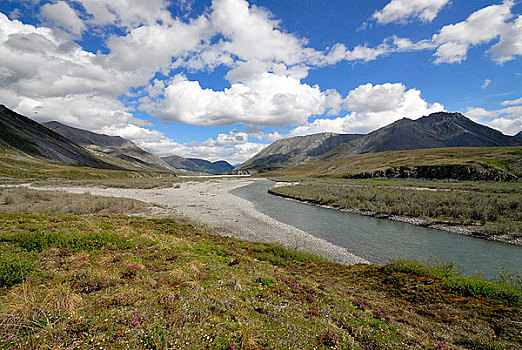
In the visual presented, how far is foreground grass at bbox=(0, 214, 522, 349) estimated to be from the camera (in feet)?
18.5

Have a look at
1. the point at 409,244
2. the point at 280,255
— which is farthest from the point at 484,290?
the point at 409,244

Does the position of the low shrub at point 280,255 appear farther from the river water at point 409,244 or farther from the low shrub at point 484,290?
the low shrub at point 484,290

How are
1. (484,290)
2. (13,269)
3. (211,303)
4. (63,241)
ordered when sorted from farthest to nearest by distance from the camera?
(63,241)
(484,290)
(211,303)
(13,269)

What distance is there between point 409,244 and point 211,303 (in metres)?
22.3

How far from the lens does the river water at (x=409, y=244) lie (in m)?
17.8

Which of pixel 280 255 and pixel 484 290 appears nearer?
pixel 484 290

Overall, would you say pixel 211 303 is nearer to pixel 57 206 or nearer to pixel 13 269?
pixel 13 269

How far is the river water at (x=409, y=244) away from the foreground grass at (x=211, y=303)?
7450 millimetres

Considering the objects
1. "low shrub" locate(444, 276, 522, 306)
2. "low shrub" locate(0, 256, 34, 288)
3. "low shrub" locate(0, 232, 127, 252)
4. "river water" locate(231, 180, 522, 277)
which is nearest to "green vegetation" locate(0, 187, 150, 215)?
"low shrub" locate(0, 232, 127, 252)

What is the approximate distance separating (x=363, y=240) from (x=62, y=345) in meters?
24.3

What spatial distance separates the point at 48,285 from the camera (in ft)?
23.2

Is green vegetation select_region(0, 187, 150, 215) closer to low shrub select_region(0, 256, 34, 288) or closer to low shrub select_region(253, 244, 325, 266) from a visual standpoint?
low shrub select_region(0, 256, 34, 288)

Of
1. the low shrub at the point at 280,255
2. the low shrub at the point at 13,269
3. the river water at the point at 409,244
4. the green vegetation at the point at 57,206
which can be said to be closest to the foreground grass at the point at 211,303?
the low shrub at the point at 13,269

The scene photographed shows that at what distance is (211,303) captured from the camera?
7.52m
